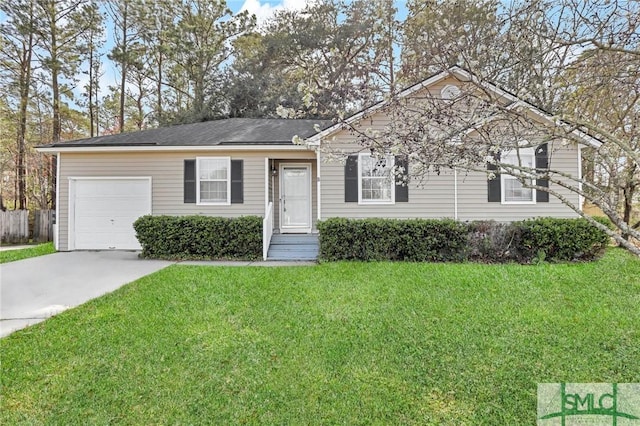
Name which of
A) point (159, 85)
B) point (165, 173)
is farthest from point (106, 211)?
point (159, 85)

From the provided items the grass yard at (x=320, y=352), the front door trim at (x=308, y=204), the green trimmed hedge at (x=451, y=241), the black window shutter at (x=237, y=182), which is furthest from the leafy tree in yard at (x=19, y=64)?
the green trimmed hedge at (x=451, y=241)

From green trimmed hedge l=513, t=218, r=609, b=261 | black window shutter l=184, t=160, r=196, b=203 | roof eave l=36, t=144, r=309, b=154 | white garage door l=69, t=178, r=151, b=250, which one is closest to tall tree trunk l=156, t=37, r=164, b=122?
roof eave l=36, t=144, r=309, b=154

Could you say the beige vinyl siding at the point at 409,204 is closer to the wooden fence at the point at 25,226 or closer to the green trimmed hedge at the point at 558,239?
the green trimmed hedge at the point at 558,239

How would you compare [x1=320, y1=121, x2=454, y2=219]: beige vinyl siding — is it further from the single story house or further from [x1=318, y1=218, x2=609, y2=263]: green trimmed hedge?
[x1=318, y1=218, x2=609, y2=263]: green trimmed hedge

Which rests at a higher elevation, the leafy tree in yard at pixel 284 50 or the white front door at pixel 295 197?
the leafy tree in yard at pixel 284 50

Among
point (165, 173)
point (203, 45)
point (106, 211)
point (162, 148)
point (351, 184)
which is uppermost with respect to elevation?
point (203, 45)

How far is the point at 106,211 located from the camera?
10.0 m

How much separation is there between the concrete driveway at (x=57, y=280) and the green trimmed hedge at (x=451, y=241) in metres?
4.40

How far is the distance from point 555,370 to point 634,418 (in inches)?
24.8

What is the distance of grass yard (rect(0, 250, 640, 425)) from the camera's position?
268 cm

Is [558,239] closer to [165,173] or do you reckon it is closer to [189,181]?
[189,181]

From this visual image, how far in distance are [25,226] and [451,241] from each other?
15771 mm

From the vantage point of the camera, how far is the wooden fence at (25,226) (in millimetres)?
12711

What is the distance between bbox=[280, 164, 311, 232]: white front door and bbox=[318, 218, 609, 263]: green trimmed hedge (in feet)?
8.73
